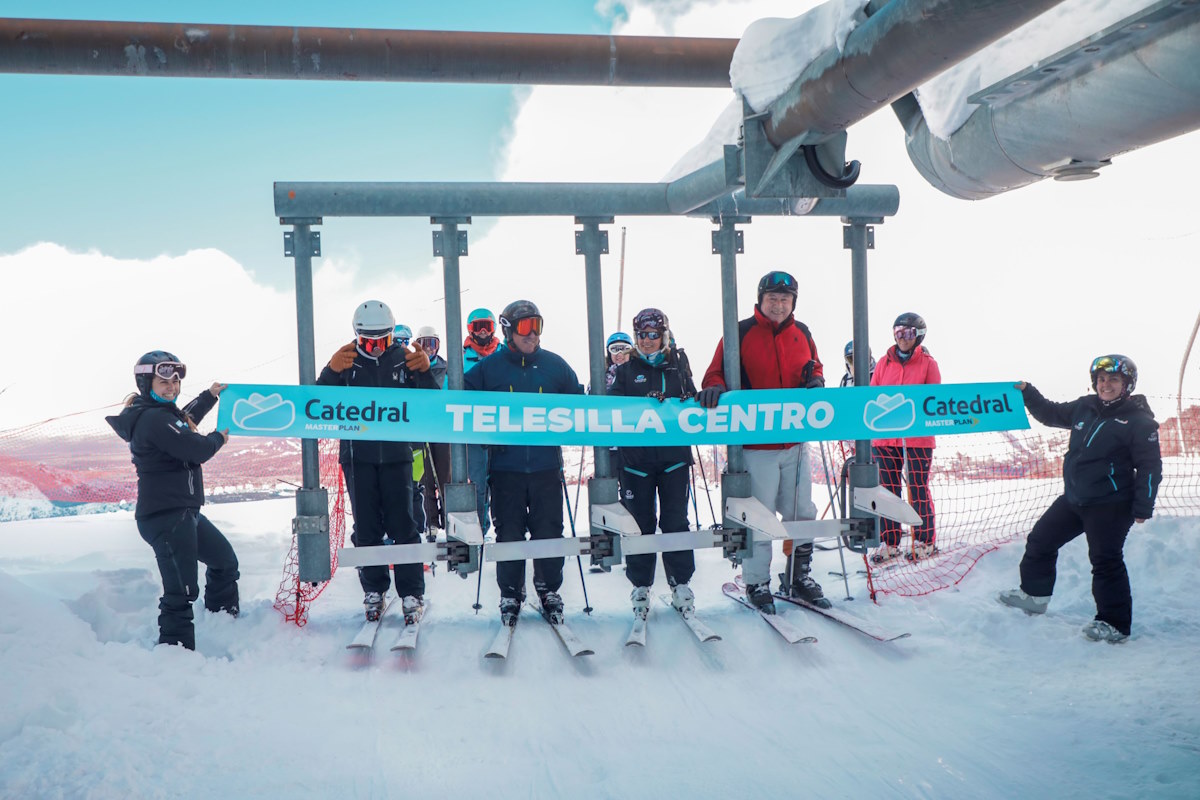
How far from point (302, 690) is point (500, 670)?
1124 mm

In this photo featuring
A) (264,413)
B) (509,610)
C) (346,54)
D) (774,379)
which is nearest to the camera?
(346,54)

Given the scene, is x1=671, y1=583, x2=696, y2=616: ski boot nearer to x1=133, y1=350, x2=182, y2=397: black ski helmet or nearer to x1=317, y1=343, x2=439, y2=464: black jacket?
x1=317, y1=343, x2=439, y2=464: black jacket

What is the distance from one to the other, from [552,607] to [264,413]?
2322 millimetres

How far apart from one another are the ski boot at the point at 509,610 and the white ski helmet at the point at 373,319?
6.72ft

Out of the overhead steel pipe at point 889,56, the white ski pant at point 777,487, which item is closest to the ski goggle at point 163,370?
the white ski pant at point 777,487

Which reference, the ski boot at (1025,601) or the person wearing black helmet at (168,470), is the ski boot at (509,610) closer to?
the person wearing black helmet at (168,470)

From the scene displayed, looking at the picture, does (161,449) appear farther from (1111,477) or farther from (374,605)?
(1111,477)

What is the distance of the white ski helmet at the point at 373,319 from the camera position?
5238 millimetres

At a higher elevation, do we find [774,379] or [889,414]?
[774,379]

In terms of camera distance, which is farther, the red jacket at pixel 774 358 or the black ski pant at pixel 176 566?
the red jacket at pixel 774 358

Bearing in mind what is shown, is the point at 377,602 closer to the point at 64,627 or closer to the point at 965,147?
the point at 64,627

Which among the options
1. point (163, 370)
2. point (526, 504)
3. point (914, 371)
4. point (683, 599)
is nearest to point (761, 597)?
point (683, 599)

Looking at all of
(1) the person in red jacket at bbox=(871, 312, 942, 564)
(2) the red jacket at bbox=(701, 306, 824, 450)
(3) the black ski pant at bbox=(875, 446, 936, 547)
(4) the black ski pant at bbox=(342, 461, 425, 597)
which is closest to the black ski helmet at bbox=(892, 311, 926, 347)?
(1) the person in red jacket at bbox=(871, 312, 942, 564)

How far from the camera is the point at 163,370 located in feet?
16.0
